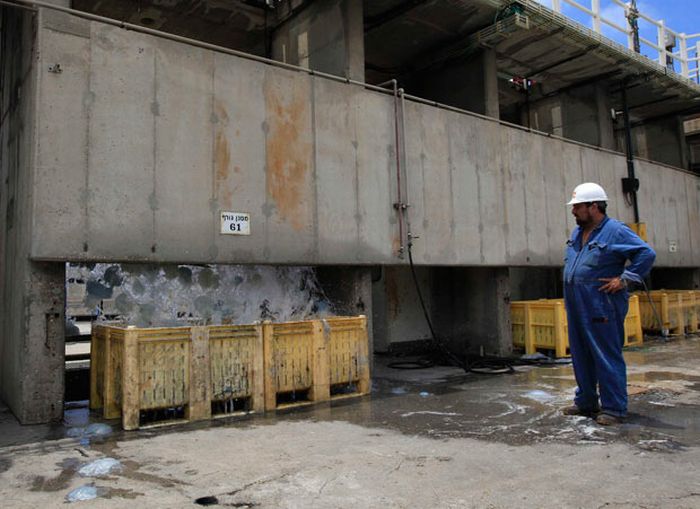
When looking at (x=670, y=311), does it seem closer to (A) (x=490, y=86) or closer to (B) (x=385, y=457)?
(A) (x=490, y=86)

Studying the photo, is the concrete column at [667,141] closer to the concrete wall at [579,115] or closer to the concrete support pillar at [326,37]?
the concrete wall at [579,115]

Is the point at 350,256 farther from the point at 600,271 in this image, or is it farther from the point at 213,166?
the point at 600,271

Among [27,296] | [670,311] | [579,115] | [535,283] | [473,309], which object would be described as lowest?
[670,311]

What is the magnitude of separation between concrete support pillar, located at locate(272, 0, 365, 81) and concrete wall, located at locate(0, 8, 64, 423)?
15.8 feet

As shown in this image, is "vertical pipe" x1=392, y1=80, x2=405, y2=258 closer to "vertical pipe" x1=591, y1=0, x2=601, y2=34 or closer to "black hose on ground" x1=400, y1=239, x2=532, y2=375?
"black hose on ground" x1=400, y1=239, x2=532, y2=375

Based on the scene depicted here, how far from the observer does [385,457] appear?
180 inches

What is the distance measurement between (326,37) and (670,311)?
1129cm

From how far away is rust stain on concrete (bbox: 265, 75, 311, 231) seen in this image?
8070mm

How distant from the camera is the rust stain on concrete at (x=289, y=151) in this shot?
807cm

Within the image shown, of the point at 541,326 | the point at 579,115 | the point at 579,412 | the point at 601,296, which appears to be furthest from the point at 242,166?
the point at 579,115

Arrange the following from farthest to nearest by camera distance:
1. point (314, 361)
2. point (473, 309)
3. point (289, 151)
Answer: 1. point (473, 309)
2. point (289, 151)
3. point (314, 361)

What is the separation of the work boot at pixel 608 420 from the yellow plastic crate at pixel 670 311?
9936 millimetres

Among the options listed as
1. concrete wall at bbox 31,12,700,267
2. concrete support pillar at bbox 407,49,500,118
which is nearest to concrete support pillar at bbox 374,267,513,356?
concrete wall at bbox 31,12,700,267

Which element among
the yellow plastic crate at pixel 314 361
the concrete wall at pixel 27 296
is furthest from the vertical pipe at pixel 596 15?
the concrete wall at pixel 27 296
